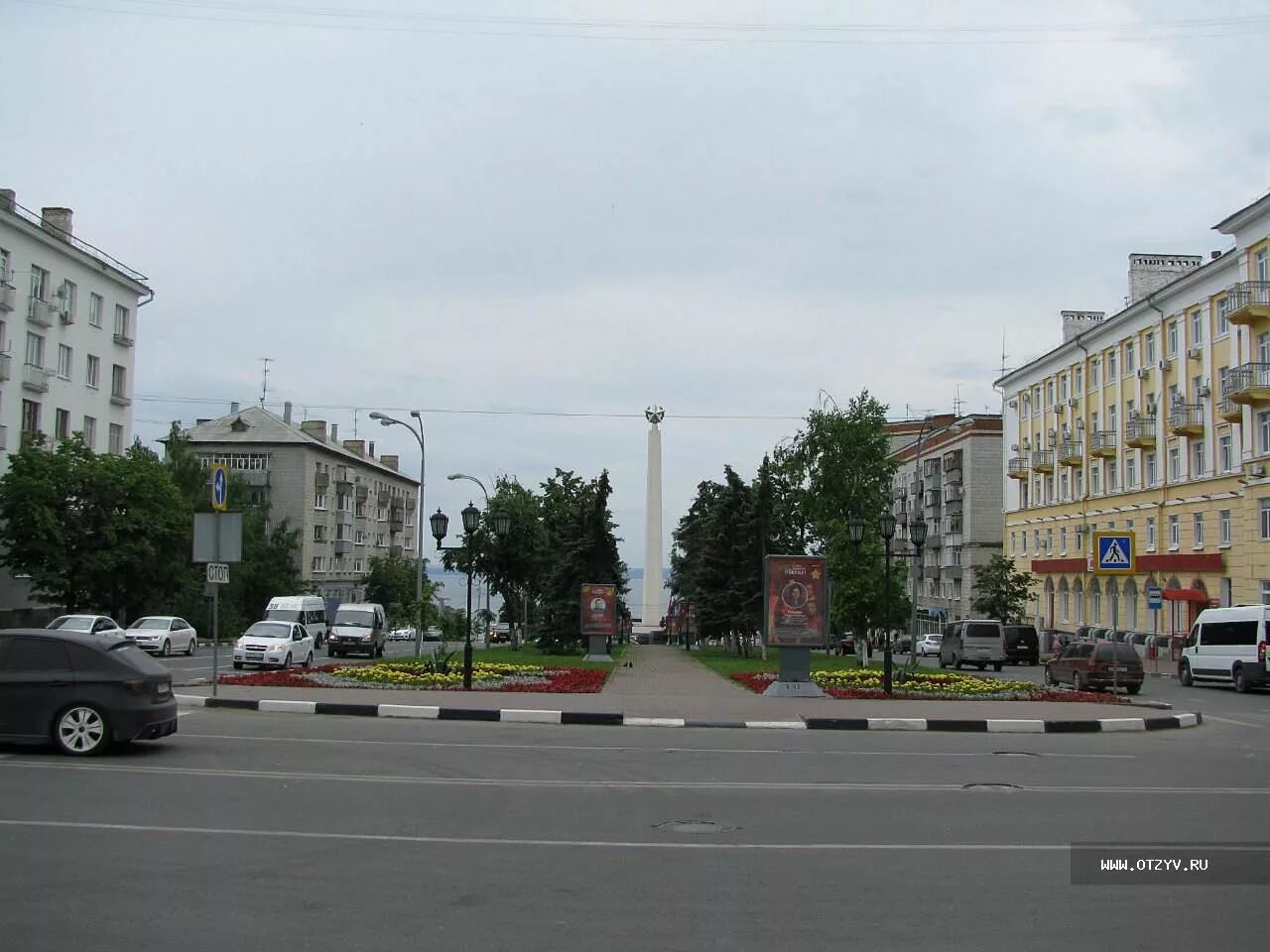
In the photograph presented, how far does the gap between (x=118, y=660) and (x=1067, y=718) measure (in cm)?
1520

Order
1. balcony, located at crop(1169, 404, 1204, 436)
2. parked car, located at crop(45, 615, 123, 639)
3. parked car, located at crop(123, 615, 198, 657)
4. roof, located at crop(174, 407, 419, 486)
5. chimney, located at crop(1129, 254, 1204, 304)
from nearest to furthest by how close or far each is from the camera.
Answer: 1. parked car, located at crop(45, 615, 123, 639)
2. parked car, located at crop(123, 615, 198, 657)
3. balcony, located at crop(1169, 404, 1204, 436)
4. chimney, located at crop(1129, 254, 1204, 304)
5. roof, located at crop(174, 407, 419, 486)

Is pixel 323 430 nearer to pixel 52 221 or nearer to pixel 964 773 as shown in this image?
pixel 52 221

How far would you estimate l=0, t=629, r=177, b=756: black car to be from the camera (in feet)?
43.3

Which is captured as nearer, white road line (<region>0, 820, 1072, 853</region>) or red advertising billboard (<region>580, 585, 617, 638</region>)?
white road line (<region>0, 820, 1072, 853</region>)

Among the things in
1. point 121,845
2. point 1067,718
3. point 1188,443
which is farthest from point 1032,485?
point 121,845

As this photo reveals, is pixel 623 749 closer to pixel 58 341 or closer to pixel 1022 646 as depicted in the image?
pixel 1022 646

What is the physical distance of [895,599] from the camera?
3697 cm

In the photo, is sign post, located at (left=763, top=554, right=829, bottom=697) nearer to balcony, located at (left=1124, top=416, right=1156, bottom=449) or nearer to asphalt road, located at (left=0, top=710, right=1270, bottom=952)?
asphalt road, located at (left=0, top=710, right=1270, bottom=952)

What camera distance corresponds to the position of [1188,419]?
52375mm

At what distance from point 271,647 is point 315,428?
64.8 meters

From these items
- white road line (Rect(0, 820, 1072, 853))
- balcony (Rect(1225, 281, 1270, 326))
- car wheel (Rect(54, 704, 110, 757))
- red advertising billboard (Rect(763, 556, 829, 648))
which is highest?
balcony (Rect(1225, 281, 1270, 326))

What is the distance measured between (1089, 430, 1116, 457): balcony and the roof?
55518mm

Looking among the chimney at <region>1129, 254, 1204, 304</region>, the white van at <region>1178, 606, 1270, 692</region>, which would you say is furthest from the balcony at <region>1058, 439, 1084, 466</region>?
the white van at <region>1178, 606, 1270, 692</region>

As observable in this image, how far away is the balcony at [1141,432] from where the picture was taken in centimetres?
5641
